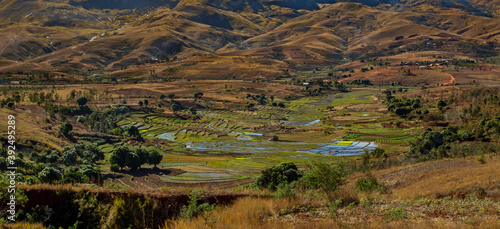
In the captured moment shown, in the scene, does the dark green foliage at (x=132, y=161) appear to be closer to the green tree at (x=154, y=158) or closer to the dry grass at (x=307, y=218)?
the green tree at (x=154, y=158)

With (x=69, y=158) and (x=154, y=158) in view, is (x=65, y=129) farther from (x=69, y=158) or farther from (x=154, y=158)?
(x=154, y=158)

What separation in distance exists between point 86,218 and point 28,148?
53.2 m

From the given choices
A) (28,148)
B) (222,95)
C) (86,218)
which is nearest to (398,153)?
(86,218)

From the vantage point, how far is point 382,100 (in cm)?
12738

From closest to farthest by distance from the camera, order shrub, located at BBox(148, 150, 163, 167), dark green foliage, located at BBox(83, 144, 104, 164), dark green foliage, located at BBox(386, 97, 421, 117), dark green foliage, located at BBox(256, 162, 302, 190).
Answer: dark green foliage, located at BBox(256, 162, 302, 190) → dark green foliage, located at BBox(83, 144, 104, 164) → shrub, located at BBox(148, 150, 163, 167) → dark green foliage, located at BBox(386, 97, 421, 117)

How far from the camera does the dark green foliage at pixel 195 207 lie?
37.0 feet

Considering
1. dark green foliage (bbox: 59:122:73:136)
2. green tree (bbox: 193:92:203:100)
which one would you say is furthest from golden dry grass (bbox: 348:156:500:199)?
green tree (bbox: 193:92:203:100)

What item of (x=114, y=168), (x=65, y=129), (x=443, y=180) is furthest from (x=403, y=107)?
(x=65, y=129)

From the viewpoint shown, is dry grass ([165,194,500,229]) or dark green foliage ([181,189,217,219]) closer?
dry grass ([165,194,500,229])

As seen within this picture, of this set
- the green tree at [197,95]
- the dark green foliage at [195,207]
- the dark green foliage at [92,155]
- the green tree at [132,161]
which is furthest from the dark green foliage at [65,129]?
the dark green foliage at [195,207]

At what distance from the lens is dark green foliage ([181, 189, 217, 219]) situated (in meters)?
11.3

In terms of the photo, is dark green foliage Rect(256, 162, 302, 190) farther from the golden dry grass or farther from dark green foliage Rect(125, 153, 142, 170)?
dark green foliage Rect(125, 153, 142, 170)

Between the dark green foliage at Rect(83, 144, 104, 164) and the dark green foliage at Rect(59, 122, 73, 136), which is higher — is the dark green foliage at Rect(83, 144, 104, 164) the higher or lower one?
the lower one

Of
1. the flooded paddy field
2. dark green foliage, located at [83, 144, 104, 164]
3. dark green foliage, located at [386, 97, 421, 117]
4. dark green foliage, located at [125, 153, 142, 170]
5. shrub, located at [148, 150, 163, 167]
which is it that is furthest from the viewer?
dark green foliage, located at [386, 97, 421, 117]
